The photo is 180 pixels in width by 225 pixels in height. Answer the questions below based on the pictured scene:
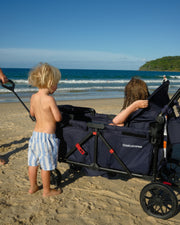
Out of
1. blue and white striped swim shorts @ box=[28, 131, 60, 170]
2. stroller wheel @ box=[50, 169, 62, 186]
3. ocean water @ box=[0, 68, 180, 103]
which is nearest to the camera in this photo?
→ blue and white striped swim shorts @ box=[28, 131, 60, 170]

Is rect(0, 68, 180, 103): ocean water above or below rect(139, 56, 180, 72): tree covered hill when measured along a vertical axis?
below

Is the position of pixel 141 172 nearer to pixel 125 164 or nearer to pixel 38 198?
pixel 125 164

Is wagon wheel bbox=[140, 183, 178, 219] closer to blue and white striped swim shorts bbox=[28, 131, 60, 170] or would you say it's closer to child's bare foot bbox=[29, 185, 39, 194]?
blue and white striped swim shorts bbox=[28, 131, 60, 170]

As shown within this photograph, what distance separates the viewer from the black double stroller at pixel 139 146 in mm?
2316

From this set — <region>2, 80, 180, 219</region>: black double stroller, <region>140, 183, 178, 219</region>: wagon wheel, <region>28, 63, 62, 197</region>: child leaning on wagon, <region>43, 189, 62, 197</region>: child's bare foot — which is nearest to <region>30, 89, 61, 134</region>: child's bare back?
<region>28, 63, 62, 197</region>: child leaning on wagon

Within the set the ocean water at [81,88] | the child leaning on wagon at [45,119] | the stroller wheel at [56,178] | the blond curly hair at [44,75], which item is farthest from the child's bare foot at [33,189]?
the ocean water at [81,88]

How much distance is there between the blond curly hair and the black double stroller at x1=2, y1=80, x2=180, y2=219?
51 cm

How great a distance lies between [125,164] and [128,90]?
37.7 inches

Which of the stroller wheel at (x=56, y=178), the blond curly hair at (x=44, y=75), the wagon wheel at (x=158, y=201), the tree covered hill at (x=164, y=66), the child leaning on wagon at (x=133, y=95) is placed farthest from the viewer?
the tree covered hill at (x=164, y=66)

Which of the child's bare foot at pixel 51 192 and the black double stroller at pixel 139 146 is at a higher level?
the black double stroller at pixel 139 146

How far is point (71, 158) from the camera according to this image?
276cm

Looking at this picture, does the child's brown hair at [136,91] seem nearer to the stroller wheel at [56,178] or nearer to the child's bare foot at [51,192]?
the stroller wheel at [56,178]

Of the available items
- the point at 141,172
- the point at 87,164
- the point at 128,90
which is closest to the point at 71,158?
the point at 87,164

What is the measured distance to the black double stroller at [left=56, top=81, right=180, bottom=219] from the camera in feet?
7.60
